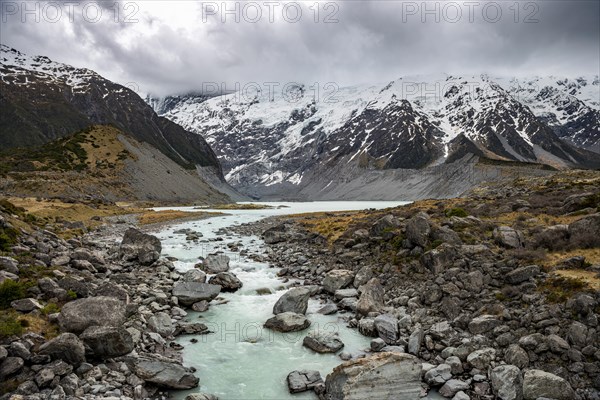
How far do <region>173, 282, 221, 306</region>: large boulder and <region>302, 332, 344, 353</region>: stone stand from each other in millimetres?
8465

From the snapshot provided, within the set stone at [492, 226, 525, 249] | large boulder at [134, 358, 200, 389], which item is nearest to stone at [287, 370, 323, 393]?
large boulder at [134, 358, 200, 389]

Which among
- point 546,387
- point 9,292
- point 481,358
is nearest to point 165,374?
point 9,292

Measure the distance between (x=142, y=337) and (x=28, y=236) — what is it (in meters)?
15.3

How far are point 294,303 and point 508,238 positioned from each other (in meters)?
14.8

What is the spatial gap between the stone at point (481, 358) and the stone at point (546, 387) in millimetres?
1749

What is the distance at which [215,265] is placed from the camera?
108 ft

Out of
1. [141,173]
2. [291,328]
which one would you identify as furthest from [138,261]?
[141,173]

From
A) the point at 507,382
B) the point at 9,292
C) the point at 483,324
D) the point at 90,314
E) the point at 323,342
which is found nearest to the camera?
the point at 507,382

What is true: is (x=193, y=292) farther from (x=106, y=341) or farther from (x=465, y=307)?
(x=465, y=307)

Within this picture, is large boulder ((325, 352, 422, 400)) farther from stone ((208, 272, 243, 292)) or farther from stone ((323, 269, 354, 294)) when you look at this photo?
stone ((208, 272, 243, 292))

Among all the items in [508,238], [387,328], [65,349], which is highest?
[508,238]

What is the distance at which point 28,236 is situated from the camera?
89.7ft

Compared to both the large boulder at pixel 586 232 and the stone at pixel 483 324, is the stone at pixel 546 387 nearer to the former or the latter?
the stone at pixel 483 324

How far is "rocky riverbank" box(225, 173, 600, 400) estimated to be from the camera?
14.8 m
